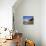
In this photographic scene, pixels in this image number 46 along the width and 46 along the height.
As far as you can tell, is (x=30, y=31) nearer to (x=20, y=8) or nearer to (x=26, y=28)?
(x=26, y=28)

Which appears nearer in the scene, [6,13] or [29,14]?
[6,13]

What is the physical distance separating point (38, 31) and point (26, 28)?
566 millimetres

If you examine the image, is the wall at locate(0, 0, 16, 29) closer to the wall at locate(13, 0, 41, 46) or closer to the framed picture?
the wall at locate(13, 0, 41, 46)

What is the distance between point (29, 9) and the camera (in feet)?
16.0

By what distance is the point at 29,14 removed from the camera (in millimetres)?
4859

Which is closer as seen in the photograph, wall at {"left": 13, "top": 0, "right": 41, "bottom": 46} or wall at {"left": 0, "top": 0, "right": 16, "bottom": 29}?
wall at {"left": 0, "top": 0, "right": 16, "bottom": 29}

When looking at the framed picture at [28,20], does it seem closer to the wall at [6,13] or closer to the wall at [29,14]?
the wall at [29,14]

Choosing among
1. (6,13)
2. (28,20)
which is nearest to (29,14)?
(28,20)

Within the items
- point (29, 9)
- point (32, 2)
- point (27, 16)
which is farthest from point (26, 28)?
point (32, 2)

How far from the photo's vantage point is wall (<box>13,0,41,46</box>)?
4836 millimetres

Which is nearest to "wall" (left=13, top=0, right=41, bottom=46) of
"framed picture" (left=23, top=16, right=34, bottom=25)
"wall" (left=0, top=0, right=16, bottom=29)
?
"framed picture" (left=23, top=16, right=34, bottom=25)

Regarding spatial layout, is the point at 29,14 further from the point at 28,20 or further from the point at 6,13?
the point at 6,13

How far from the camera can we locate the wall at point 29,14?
484 cm

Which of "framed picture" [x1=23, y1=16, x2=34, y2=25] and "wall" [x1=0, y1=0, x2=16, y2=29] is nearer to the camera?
"wall" [x1=0, y1=0, x2=16, y2=29]
